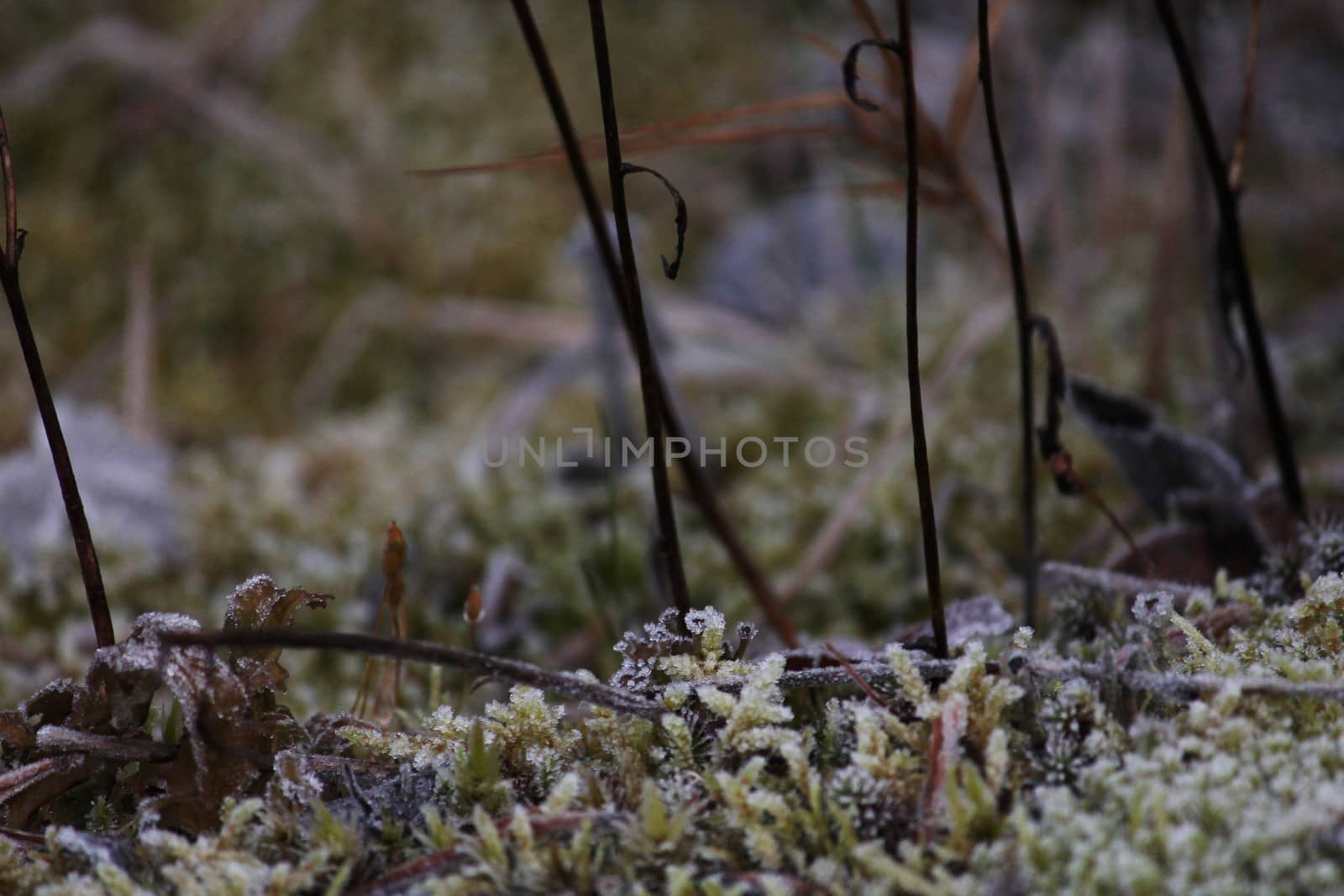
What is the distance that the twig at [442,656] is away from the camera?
684 millimetres

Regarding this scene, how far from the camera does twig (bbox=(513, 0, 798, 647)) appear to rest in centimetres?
89

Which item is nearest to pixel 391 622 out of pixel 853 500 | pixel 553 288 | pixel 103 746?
pixel 103 746

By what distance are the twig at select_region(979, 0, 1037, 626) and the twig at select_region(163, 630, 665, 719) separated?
521mm

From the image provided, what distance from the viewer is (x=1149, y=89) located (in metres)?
2.61

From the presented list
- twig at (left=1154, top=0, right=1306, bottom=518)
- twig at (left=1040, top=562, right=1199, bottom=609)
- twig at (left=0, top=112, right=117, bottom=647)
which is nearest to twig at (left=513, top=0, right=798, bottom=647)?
twig at (left=1040, top=562, right=1199, bottom=609)

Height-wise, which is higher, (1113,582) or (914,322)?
(914,322)

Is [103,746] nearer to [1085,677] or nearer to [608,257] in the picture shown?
[608,257]

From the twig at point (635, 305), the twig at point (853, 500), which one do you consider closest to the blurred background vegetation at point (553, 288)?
the twig at point (853, 500)

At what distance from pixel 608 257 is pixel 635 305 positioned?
98mm

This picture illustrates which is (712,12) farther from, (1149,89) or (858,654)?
(858,654)

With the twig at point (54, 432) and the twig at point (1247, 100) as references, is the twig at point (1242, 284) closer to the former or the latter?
the twig at point (1247, 100)

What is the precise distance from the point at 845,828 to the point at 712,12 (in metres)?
2.89

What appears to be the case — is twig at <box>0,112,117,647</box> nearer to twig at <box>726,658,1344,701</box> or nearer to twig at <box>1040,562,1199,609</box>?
twig at <box>726,658,1344,701</box>

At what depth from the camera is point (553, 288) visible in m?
2.50
